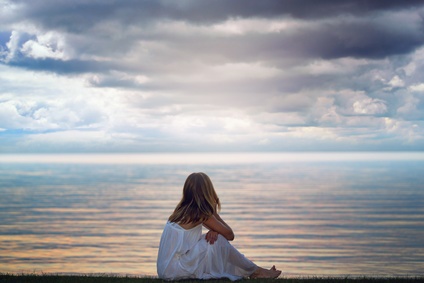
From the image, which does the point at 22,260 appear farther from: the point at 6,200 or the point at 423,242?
the point at 6,200

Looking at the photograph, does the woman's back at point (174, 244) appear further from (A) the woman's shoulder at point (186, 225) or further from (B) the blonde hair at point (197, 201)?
(B) the blonde hair at point (197, 201)

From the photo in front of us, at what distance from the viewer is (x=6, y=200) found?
192 ft

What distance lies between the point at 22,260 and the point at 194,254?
58.1 feet

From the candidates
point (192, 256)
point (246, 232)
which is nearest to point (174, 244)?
point (192, 256)

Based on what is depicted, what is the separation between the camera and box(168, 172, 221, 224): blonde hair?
10.1 m

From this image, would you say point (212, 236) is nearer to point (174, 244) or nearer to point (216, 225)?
point (216, 225)

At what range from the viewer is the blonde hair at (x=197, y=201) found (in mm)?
10109

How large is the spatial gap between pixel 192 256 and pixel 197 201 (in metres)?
1.01

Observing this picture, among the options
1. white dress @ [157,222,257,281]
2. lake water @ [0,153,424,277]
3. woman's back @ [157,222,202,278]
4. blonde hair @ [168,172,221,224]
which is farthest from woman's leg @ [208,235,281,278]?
lake water @ [0,153,424,277]

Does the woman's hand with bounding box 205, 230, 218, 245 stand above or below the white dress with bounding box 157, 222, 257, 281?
above

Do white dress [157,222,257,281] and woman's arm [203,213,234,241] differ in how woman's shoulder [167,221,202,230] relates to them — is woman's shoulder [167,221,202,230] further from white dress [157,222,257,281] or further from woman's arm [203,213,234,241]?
woman's arm [203,213,234,241]

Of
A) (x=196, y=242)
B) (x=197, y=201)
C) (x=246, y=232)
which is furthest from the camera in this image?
(x=246, y=232)

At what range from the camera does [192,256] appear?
33.8 ft

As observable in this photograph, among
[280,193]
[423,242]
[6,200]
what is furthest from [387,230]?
[6,200]
